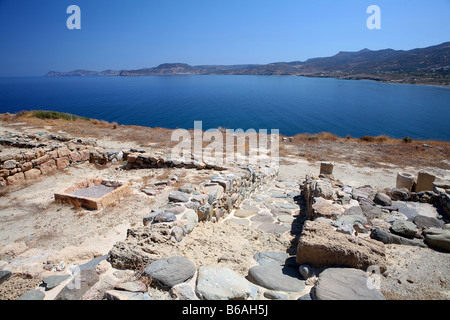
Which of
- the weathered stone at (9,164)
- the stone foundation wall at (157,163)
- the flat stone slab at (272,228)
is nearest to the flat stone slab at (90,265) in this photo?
the flat stone slab at (272,228)

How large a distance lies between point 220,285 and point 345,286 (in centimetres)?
142

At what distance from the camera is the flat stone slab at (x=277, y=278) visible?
9.48ft

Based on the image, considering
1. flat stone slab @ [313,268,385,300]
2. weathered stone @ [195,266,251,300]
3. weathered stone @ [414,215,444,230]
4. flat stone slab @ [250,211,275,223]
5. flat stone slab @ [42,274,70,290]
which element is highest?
flat stone slab @ [313,268,385,300]

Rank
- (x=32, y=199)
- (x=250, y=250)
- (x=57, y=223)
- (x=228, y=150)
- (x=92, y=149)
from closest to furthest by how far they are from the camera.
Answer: (x=250, y=250) < (x=57, y=223) < (x=32, y=199) < (x=92, y=149) < (x=228, y=150)

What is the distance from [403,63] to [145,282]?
15936 cm

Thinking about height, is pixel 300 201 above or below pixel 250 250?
below

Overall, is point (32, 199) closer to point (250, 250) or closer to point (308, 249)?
point (250, 250)

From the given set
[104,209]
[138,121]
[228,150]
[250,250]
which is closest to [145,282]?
[250,250]

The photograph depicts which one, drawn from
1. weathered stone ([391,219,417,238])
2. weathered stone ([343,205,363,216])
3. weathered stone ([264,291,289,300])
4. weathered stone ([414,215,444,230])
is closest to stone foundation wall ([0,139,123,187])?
weathered stone ([343,205,363,216])

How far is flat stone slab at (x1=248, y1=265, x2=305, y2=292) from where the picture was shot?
9.48 feet

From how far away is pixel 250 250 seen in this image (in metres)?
3.99

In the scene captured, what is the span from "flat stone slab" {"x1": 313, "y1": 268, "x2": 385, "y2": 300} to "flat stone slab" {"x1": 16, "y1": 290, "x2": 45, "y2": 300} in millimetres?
3041

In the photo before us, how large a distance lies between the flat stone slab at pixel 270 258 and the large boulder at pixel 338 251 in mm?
371

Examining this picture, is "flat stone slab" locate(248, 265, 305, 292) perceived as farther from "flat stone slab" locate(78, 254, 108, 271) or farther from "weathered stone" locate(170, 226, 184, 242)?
"flat stone slab" locate(78, 254, 108, 271)
